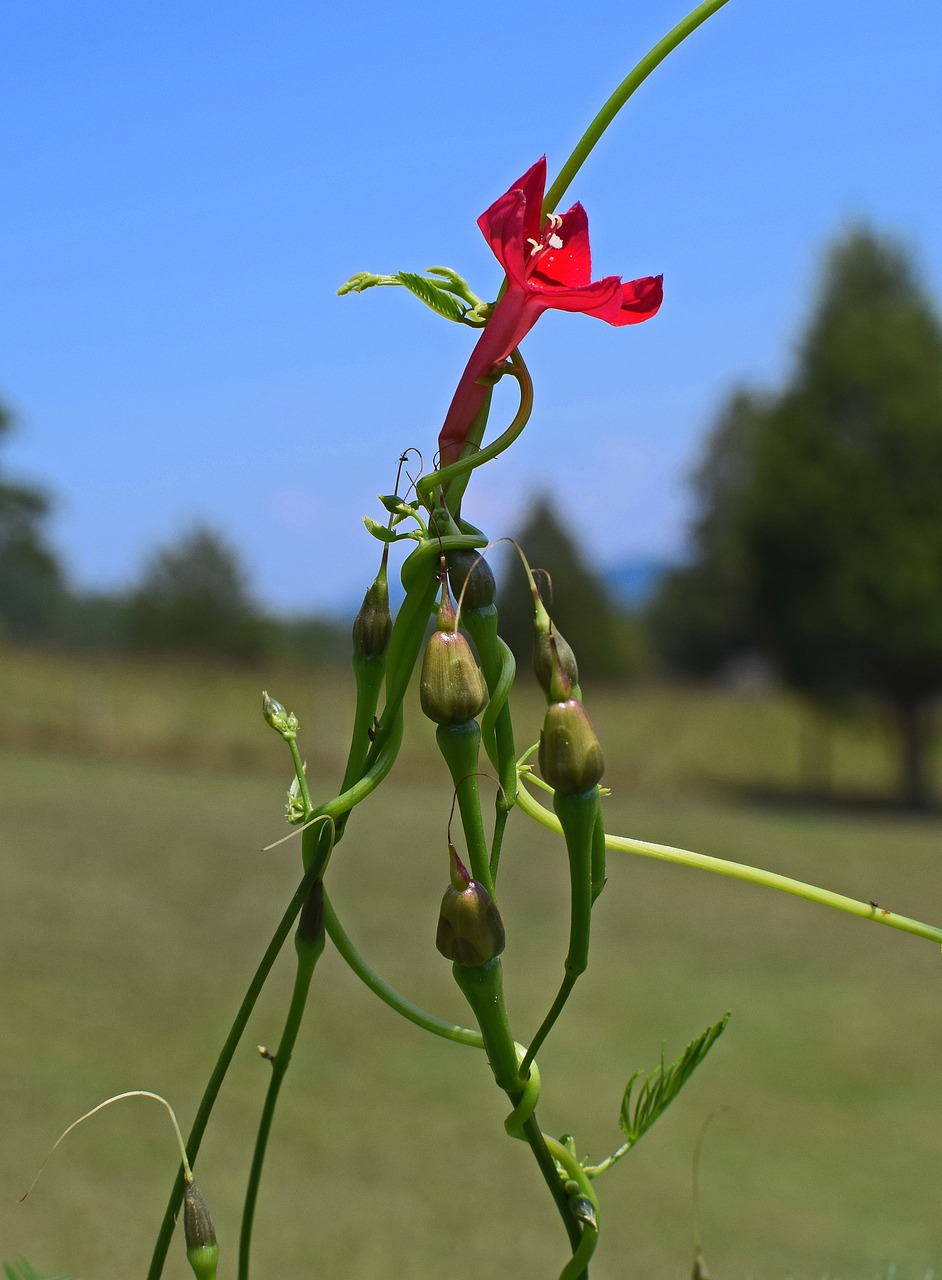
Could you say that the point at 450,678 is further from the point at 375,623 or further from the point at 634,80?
the point at 634,80

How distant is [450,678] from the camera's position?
0.32m

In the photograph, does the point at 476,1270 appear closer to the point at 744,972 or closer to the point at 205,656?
the point at 744,972

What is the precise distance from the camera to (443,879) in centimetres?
632

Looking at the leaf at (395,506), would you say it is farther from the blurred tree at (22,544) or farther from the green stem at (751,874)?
the blurred tree at (22,544)

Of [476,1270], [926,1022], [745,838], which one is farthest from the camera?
[745,838]

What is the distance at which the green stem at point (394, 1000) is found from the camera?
1.20 ft

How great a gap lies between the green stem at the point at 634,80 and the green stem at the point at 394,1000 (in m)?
0.21

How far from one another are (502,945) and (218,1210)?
124 inches

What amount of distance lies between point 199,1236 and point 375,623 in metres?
0.17

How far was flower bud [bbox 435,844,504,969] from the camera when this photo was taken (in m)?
0.33

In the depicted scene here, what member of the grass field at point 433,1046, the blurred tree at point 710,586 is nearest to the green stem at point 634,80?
the grass field at point 433,1046

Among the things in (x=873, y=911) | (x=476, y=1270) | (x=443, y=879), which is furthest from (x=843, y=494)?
(x=873, y=911)

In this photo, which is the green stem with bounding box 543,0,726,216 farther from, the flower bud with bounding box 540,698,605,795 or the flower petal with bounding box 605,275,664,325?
the flower bud with bounding box 540,698,605,795

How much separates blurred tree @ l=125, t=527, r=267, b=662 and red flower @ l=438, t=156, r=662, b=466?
57.1ft
